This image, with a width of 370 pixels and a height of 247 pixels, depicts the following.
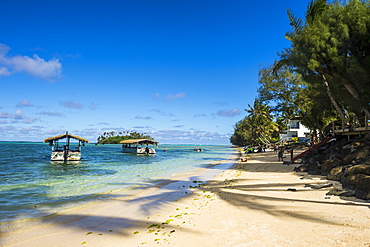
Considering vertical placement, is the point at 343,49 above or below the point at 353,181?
above

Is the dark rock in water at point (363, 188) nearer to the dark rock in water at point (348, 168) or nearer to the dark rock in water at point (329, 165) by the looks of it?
the dark rock in water at point (348, 168)

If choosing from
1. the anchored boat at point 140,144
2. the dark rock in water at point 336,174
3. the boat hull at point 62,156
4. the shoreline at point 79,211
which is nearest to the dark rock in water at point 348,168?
the dark rock in water at point 336,174

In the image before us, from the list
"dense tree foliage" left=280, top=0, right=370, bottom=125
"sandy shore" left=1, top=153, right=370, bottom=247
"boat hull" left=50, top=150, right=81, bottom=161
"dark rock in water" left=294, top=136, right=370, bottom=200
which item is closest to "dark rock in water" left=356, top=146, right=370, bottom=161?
"dark rock in water" left=294, top=136, right=370, bottom=200

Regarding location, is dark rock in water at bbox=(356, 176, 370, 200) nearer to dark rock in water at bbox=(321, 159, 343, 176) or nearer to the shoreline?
dark rock in water at bbox=(321, 159, 343, 176)

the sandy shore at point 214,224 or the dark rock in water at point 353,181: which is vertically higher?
the dark rock in water at point 353,181

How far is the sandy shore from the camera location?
575cm

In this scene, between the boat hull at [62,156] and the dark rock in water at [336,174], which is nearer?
the dark rock in water at [336,174]

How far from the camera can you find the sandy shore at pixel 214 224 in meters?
5.75

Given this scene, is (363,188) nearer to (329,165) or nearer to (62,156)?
(329,165)

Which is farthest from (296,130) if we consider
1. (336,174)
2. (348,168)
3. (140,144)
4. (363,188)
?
(363,188)

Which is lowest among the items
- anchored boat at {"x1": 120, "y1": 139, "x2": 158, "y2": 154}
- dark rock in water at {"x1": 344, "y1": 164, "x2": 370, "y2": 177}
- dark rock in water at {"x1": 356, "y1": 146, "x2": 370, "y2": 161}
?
dark rock in water at {"x1": 344, "y1": 164, "x2": 370, "y2": 177}

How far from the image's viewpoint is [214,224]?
7141 millimetres

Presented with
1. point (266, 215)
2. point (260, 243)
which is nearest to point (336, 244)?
point (260, 243)

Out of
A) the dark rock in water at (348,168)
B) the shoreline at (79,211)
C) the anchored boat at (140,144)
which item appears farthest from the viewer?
the anchored boat at (140,144)
